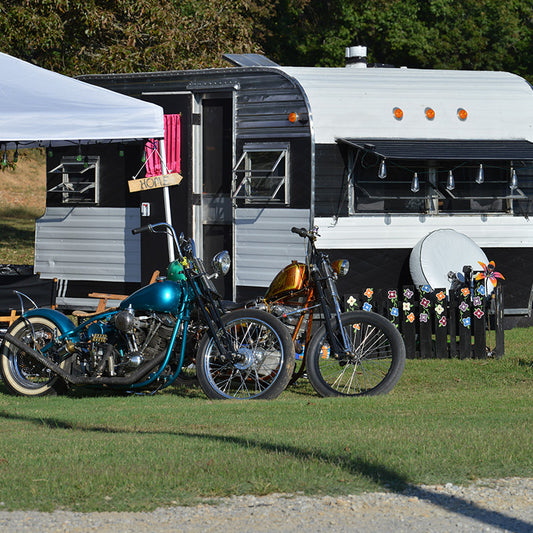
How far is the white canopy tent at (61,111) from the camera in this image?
29.4 ft

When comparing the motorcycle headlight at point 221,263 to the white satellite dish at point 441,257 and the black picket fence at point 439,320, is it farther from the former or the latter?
the white satellite dish at point 441,257

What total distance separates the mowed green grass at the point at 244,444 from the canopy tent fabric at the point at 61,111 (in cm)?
243

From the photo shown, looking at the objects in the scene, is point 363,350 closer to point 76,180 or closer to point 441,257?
point 441,257

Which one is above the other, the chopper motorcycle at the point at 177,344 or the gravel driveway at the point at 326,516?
the chopper motorcycle at the point at 177,344

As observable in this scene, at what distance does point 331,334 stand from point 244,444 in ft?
7.12

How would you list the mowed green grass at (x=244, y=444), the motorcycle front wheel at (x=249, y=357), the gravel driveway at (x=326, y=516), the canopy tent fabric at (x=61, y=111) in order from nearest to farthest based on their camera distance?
the gravel driveway at (x=326, y=516)
the mowed green grass at (x=244, y=444)
the motorcycle front wheel at (x=249, y=357)
the canopy tent fabric at (x=61, y=111)

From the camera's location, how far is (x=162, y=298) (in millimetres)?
7859

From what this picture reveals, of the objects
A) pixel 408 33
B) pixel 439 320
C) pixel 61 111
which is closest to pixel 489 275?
pixel 439 320

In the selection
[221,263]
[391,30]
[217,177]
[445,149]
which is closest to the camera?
[221,263]

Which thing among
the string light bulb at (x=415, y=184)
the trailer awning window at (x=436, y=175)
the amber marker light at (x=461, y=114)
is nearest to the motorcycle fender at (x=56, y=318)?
the trailer awning window at (x=436, y=175)

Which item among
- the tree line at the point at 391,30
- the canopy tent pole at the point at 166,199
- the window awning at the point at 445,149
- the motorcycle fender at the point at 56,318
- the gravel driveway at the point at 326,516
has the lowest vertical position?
the gravel driveway at the point at 326,516

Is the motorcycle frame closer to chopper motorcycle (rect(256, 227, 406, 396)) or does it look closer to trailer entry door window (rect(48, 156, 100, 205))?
chopper motorcycle (rect(256, 227, 406, 396))

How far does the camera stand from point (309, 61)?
28.3m

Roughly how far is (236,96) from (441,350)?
13.1 ft
